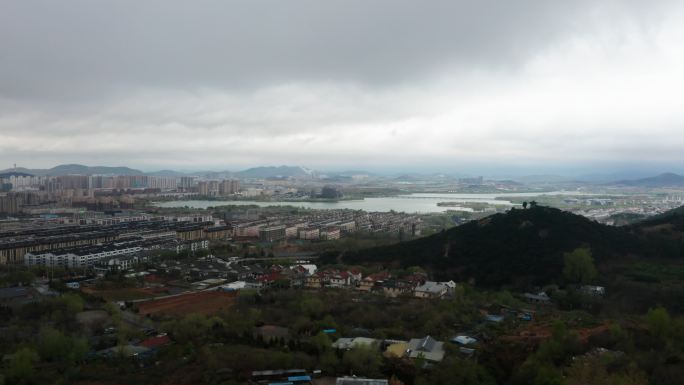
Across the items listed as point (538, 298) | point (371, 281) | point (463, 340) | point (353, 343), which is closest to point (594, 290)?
point (538, 298)

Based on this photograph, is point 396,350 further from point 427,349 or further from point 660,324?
point 660,324

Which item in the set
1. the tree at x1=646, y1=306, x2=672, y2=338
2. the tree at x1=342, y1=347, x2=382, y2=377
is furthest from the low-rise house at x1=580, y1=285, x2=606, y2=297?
the tree at x1=342, y1=347, x2=382, y2=377

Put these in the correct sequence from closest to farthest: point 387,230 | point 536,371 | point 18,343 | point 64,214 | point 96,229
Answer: point 536,371 < point 18,343 < point 96,229 < point 387,230 < point 64,214

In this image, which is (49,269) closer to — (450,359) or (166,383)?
(166,383)

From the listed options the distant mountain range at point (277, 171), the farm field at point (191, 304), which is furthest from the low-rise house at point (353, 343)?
the distant mountain range at point (277, 171)

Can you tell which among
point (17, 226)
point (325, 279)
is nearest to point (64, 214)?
point (17, 226)

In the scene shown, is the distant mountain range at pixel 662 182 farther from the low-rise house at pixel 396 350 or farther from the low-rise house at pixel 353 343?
the low-rise house at pixel 353 343
